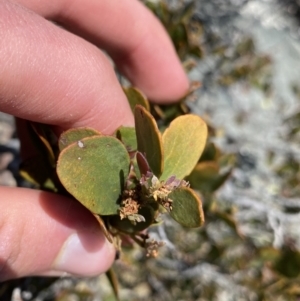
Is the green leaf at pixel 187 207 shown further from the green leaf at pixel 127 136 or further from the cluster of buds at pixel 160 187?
the green leaf at pixel 127 136

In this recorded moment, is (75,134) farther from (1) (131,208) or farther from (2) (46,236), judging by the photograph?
(2) (46,236)

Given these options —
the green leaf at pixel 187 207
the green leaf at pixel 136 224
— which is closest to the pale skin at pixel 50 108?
the green leaf at pixel 136 224

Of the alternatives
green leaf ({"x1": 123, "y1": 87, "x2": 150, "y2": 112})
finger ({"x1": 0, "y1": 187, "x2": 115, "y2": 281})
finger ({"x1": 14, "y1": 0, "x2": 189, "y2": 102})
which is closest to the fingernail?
finger ({"x1": 0, "y1": 187, "x2": 115, "y2": 281})

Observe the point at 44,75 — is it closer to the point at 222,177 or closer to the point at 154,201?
the point at 154,201

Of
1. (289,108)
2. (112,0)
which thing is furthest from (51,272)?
(289,108)

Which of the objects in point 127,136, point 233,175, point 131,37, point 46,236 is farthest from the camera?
point 233,175

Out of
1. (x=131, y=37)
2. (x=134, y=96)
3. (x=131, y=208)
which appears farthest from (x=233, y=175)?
(x=131, y=208)

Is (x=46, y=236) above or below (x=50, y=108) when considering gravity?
below
